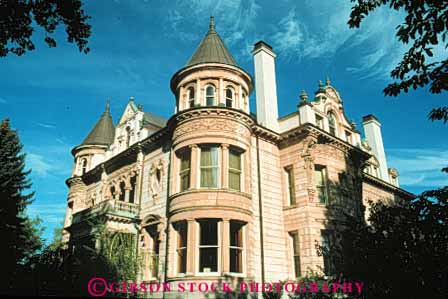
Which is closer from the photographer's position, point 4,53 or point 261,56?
point 4,53

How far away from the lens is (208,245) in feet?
53.1

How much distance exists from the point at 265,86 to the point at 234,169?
678cm

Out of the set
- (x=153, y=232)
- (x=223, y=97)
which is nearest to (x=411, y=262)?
(x=223, y=97)

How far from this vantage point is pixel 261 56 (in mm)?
22516

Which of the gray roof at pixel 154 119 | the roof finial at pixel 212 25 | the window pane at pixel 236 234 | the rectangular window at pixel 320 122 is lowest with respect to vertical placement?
the window pane at pixel 236 234

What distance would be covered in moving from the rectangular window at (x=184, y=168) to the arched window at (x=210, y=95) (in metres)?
2.90

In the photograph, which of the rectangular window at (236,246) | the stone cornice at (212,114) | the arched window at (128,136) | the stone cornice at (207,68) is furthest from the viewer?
the arched window at (128,136)

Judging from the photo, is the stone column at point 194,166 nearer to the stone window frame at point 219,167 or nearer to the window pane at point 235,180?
the stone window frame at point 219,167

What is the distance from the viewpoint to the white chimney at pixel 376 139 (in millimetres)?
30047

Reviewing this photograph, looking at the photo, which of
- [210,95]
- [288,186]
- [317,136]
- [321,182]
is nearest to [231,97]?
[210,95]

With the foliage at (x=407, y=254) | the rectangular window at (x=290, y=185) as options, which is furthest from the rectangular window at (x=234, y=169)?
the foliage at (x=407, y=254)

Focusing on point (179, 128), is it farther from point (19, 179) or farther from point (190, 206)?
point (19, 179)

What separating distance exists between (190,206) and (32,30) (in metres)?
10.2

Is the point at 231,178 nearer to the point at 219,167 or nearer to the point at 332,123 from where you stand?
the point at 219,167
